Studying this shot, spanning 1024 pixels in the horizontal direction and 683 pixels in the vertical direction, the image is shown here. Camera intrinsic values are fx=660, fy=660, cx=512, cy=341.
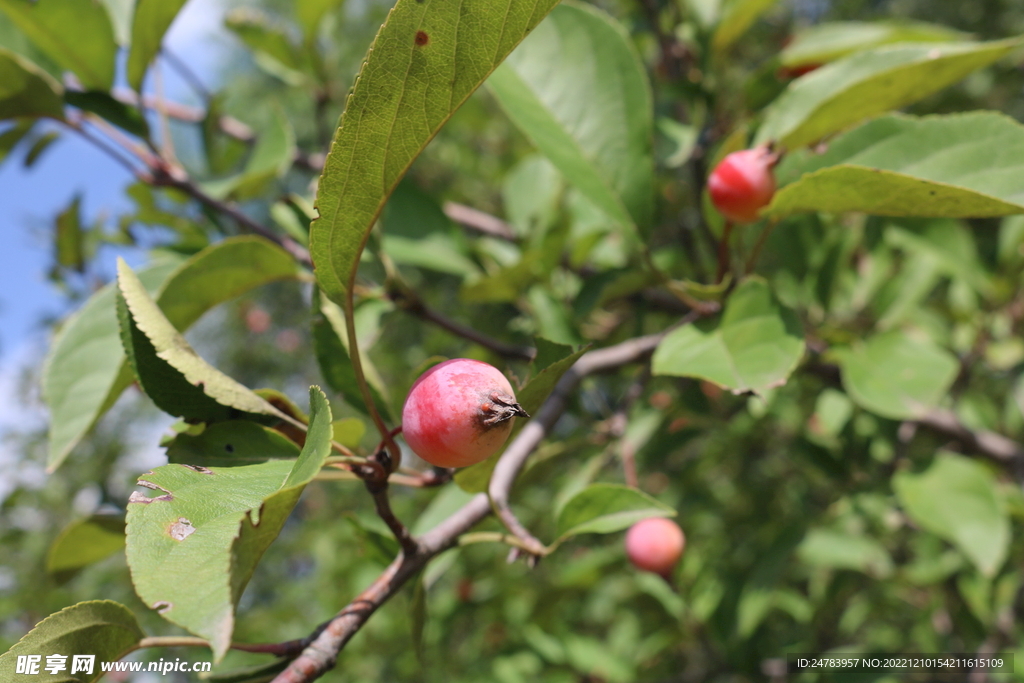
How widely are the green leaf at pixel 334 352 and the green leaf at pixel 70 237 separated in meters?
1.20

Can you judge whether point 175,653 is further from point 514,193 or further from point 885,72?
point 885,72

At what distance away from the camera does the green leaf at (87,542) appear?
0.91 meters

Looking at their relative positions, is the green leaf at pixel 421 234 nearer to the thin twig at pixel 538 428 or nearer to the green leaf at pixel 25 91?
the thin twig at pixel 538 428

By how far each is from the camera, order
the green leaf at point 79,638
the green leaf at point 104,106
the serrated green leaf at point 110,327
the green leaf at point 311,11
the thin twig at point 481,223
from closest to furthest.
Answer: the green leaf at point 79,638 → the serrated green leaf at point 110,327 → the green leaf at point 104,106 → the green leaf at point 311,11 → the thin twig at point 481,223

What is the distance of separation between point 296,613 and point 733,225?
2677 mm

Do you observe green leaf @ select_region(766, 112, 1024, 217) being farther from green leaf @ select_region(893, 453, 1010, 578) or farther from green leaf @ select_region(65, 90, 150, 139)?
green leaf @ select_region(65, 90, 150, 139)

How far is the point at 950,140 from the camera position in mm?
801

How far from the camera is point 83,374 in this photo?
976mm

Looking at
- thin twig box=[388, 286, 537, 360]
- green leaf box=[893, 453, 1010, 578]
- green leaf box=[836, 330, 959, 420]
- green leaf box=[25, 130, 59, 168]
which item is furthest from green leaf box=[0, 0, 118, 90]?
green leaf box=[893, 453, 1010, 578]

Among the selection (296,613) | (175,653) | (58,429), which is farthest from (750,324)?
(175,653)

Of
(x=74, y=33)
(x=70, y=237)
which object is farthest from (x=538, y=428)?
(x=70, y=237)

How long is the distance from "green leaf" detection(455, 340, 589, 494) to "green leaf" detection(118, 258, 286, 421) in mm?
202

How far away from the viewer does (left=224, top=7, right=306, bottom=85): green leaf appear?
6.04 ft

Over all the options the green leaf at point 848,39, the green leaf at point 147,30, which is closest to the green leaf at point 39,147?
the green leaf at point 147,30
